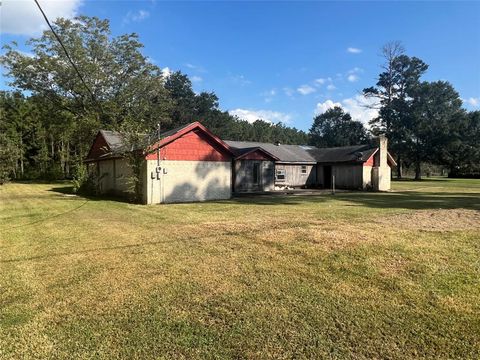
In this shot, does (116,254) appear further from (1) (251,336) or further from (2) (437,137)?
(2) (437,137)

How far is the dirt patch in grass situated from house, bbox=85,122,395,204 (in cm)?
1038

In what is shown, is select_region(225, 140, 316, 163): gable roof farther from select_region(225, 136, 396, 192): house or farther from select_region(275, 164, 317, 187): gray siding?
select_region(275, 164, 317, 187): gray siding

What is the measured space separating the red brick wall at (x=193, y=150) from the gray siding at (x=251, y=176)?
6.16 m

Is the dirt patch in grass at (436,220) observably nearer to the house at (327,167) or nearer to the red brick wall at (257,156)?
the red brick wall at (257,156)

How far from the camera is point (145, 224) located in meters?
10.8

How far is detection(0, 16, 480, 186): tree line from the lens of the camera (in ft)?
116

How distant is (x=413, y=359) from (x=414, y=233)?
19.7ft

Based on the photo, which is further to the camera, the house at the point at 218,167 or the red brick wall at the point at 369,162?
the red brick wall at the point at 369,162

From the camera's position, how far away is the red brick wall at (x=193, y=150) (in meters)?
18.0

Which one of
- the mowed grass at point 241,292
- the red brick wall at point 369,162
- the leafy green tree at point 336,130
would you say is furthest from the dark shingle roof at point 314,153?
the leafy green tree at point 336,130

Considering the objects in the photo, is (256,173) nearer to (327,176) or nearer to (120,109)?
(327,176)

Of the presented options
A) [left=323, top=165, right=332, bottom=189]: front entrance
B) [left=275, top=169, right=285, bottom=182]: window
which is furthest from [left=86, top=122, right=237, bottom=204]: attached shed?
[left=323, top=165, right=332, bottom=189]: front entrance

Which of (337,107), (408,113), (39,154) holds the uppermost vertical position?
(337,107)

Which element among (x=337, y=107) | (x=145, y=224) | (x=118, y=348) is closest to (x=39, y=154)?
(x=145, y=224)
